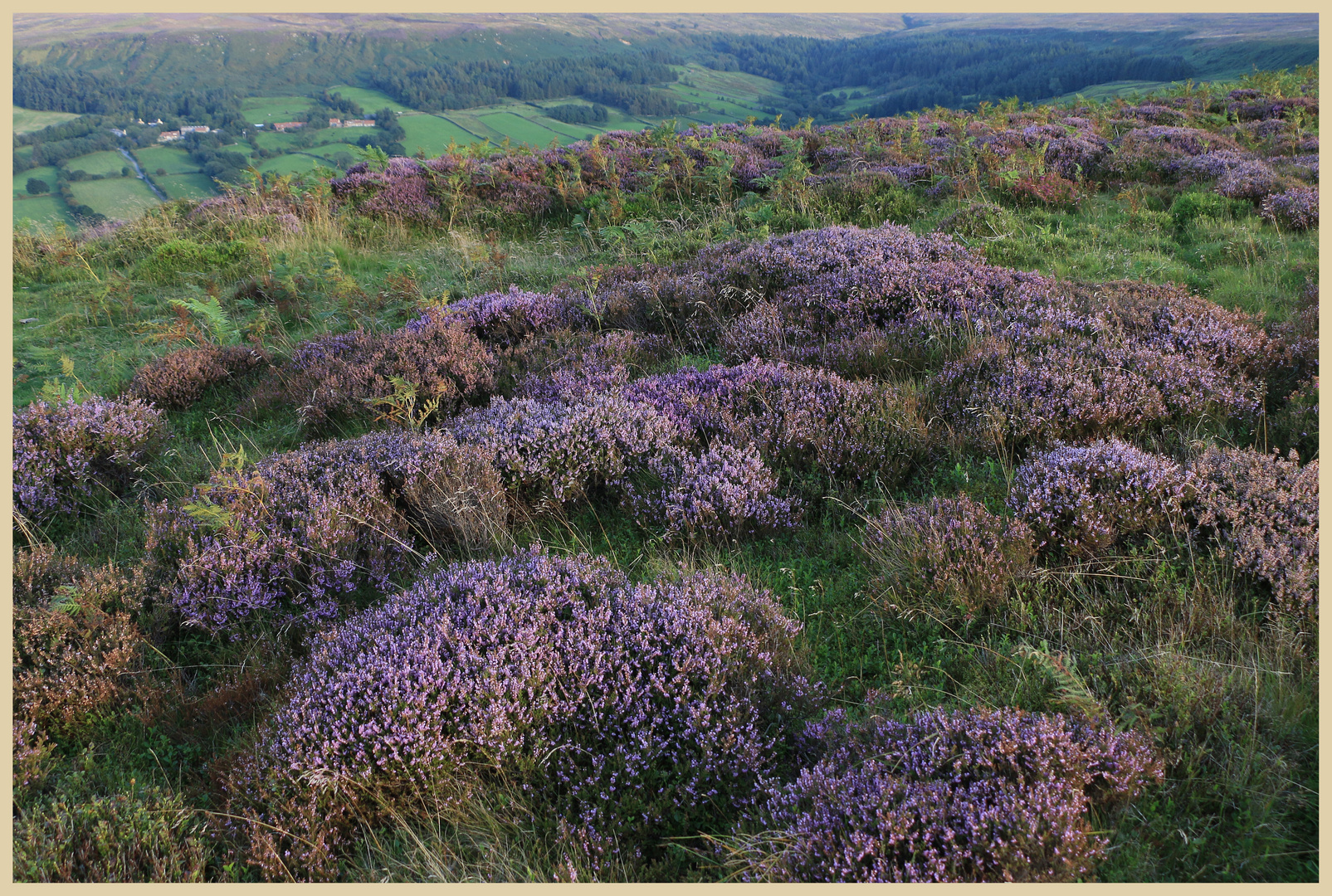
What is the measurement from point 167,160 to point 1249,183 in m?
79.7

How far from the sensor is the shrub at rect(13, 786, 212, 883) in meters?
2.17

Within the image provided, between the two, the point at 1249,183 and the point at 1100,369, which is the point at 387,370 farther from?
the point at 1249,183

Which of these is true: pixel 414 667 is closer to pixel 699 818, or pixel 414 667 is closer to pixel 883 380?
pixel 699 818

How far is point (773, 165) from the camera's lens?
41.5 ft

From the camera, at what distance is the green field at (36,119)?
75.3 m

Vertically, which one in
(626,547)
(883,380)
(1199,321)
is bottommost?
(626,547)

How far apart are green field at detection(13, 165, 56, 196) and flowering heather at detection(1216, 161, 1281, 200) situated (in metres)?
68.0

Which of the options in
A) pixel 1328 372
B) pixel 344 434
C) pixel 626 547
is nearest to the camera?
pixel 626 547

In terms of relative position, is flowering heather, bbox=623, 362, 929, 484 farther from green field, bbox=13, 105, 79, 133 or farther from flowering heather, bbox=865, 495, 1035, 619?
green field, bbox=13, 105, 79, 133

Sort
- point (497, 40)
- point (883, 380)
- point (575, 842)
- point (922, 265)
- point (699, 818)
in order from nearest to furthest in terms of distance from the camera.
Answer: point (575, 842)
point (699, 818)
point (883, 380)
point (922, 265)
point (497, 40)

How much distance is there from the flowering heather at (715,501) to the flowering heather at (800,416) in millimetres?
253

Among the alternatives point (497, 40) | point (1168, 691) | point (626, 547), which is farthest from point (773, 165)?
point (497, 40)

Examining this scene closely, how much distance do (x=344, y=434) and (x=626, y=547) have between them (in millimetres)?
2942

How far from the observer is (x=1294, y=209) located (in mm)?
8344
